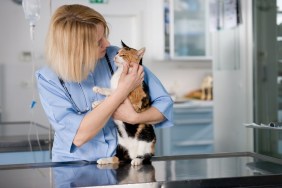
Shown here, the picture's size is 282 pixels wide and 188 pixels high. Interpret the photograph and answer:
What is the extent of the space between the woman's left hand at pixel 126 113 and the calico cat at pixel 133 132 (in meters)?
0.04

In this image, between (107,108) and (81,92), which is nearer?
(107,108)

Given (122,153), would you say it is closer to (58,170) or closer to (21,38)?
(58,170)

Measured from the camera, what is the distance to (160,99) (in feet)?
4.49

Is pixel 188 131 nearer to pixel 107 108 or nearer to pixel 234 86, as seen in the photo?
pixel 234 86

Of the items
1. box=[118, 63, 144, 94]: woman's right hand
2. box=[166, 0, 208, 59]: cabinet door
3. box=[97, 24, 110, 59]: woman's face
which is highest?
box=[166, 0, 208, 59]: cabinet door

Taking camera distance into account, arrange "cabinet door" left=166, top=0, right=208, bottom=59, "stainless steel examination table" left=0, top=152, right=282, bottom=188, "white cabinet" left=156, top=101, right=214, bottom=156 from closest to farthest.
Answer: "stainless steel examination table" left=0, top=152, right=282, bottom=188 → "white cabinet" left=156, top=101, right=214, bottom=156 → "cabinet door" left=166, top=0, right=208, bottom=59

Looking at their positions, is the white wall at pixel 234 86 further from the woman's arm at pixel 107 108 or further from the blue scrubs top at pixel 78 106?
the woman's arm at pixel 107 108

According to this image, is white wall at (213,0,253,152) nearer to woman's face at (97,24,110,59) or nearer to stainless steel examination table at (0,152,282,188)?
stainless steel examination table at (0,152,282,188)

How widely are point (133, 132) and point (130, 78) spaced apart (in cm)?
19

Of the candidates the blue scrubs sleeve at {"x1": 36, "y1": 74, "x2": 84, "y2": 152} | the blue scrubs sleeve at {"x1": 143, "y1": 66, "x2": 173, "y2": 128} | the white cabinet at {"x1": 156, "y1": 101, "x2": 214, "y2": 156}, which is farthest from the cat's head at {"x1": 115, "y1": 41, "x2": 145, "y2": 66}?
the white cabinet at {"x1": 156, "y1": 101, "x2": 214, "y2": 156}

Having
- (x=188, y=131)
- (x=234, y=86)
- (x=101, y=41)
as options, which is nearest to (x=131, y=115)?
(x=101, y=41)

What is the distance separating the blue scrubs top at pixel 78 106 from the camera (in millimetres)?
1278

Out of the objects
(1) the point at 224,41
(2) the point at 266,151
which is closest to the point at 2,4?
(1) the point at 224,41

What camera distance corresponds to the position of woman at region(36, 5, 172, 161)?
1.23m
